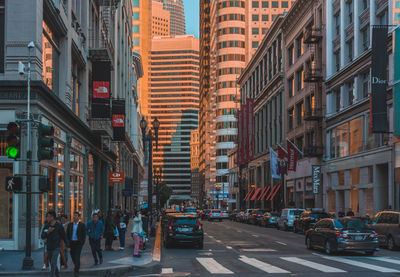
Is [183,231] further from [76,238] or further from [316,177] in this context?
[316,177]

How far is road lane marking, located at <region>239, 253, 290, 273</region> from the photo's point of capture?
56.5 feet

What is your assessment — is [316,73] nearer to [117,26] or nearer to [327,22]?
[327,22]

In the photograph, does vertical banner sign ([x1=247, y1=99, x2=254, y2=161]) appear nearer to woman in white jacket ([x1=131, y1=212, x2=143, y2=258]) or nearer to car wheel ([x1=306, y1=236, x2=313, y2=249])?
car wheel ([x1=306, y1=236, x2=313, y2=249])

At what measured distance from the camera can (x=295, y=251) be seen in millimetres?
24484

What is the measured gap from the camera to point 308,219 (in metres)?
37.2

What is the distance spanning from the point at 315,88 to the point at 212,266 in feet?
128

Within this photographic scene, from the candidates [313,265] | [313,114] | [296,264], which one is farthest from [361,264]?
[313,114]

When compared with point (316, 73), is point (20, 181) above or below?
below

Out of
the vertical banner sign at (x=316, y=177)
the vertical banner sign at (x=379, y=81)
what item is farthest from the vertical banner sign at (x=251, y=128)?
the vertical banner sign at (x=379, y=81)

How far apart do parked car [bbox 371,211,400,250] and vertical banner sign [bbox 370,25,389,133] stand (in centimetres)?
1175

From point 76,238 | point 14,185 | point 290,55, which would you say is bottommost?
point 76,238

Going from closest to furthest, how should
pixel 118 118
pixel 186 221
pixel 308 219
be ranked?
pixel 186 221
pixel 308 219
pixel 118 118

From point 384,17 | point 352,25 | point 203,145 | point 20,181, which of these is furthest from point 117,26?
point 203,145

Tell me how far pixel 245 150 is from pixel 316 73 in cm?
3707
